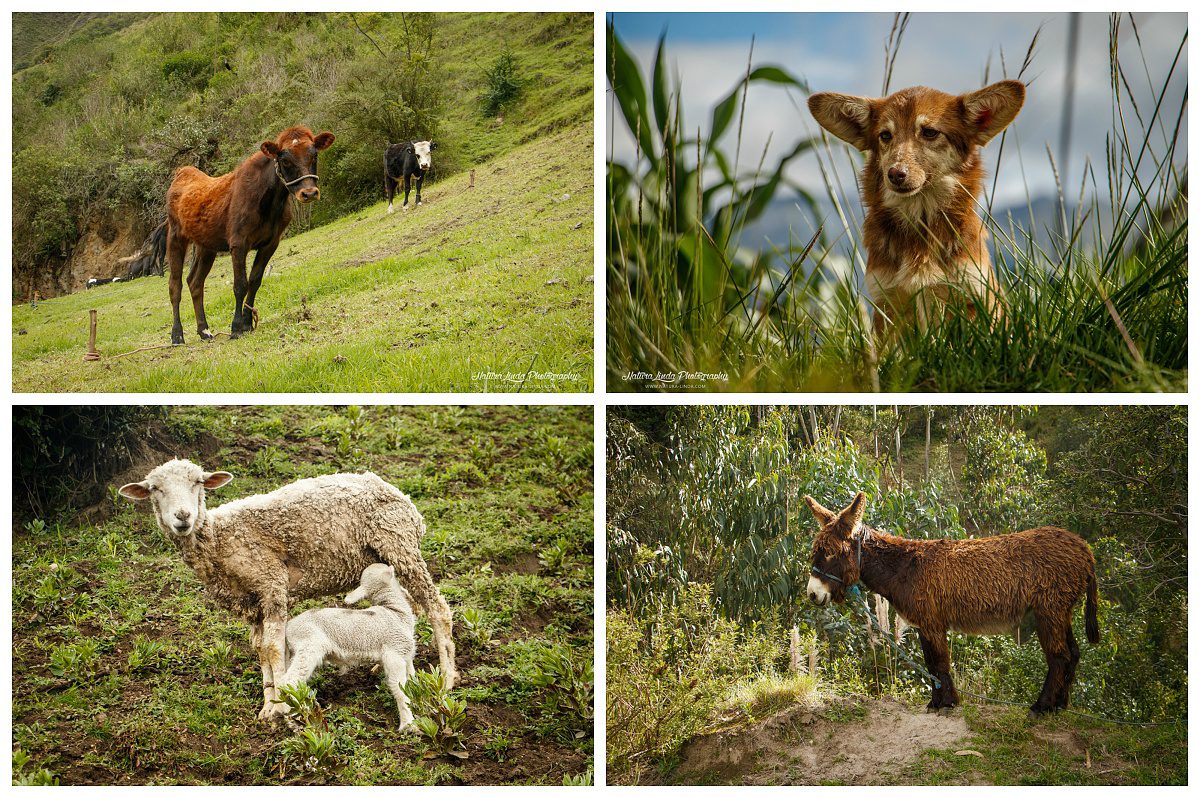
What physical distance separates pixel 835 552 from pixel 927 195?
1389 mm

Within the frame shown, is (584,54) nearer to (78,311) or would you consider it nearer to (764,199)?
(764,199)

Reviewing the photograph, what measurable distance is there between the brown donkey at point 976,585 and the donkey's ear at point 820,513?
3.6 inches

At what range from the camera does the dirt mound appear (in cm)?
351

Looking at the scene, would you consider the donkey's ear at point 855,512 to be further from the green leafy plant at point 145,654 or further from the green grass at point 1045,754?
the green leafy plant at point 145,654

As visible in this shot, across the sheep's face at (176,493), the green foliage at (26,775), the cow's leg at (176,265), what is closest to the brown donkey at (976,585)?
the sheep's face at (176,493)

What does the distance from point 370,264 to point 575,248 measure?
85cm

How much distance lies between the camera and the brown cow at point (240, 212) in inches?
144

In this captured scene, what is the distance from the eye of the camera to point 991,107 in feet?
10.0

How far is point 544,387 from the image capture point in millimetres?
3602

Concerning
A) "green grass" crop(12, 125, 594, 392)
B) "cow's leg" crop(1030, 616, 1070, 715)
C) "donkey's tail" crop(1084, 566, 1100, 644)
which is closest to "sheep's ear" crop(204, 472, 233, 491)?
"green grass" crop(12, 125, 594, 392)

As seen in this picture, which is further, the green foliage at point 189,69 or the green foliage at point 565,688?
Answer: the green foliage at point 189,69

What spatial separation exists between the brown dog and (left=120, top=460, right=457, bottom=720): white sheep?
2026mm

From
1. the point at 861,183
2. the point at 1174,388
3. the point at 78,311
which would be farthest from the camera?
the point at 78,311
